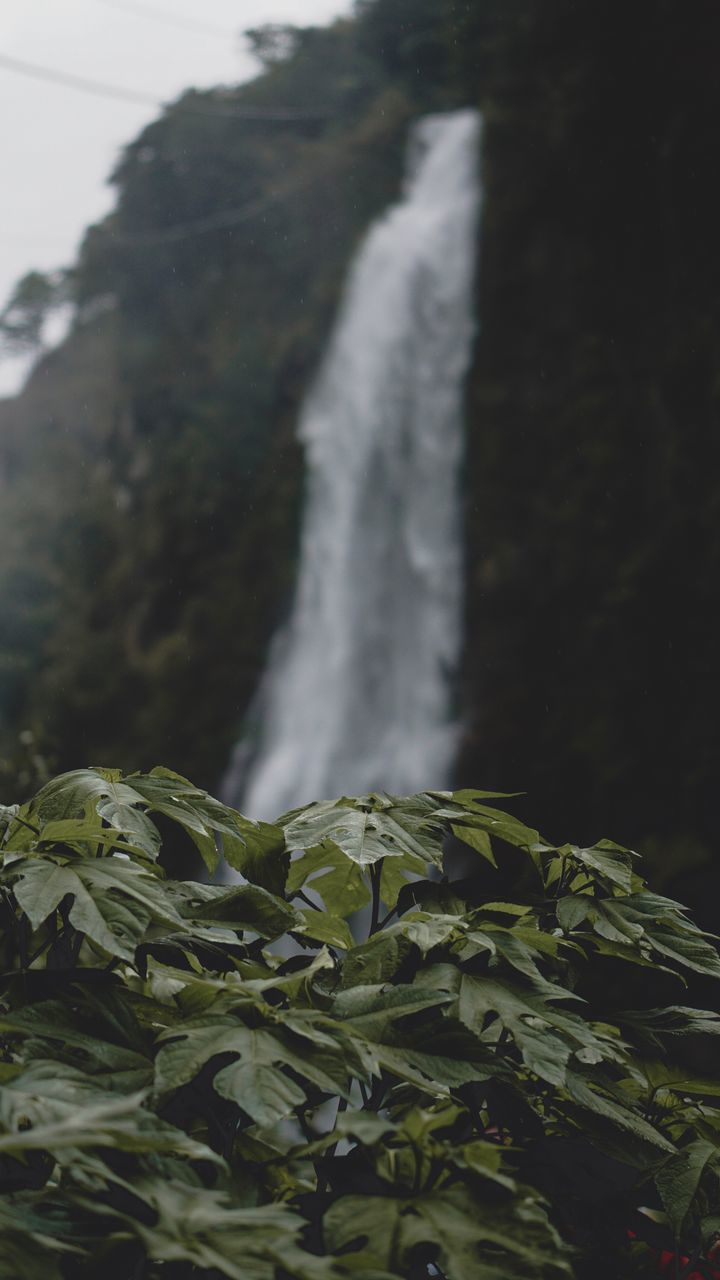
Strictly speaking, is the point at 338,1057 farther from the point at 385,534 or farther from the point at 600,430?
the point at 385,534

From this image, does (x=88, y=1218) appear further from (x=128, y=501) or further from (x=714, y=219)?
(x=128, y=501)

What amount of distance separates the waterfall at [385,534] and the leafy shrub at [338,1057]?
25.8 ft

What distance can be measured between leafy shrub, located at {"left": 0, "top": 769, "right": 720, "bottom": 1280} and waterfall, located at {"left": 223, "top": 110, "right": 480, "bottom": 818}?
25.8 feet

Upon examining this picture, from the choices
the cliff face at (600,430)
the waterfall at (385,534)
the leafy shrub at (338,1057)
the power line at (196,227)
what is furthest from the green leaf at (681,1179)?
the power line at (196,227)

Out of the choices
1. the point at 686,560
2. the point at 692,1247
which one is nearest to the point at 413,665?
the point at 686,560

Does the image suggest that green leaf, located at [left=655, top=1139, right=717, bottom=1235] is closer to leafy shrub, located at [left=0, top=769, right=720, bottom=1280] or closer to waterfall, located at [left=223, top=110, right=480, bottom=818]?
leafy shrub, located at [left=0, top=769, right=720, bottom=1280]

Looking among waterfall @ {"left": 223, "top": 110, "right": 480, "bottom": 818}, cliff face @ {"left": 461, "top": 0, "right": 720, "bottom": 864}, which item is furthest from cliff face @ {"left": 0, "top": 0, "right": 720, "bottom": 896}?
waterfall @ {"left": 223, "top": 110, "right": 480, "bottom": 818}

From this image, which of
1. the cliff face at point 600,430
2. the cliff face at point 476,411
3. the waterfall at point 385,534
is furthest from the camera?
the waterfall at point 385,534

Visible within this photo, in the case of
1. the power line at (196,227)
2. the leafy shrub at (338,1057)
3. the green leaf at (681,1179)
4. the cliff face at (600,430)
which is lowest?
the green leaf at (681,1179)

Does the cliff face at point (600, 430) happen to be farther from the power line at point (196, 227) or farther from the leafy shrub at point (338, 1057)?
the power line at point (196, 227)

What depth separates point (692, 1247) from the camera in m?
0.94

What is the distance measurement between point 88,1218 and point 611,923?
1.64 ft

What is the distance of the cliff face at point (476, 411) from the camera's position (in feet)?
23.8

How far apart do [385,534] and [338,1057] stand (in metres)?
10.3
